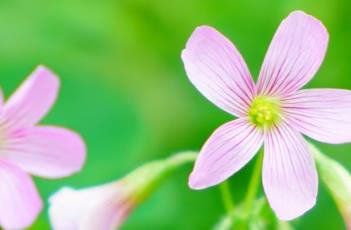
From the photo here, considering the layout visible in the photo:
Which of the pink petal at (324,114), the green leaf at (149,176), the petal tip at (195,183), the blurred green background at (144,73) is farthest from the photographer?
the blurred green background at (144,73)

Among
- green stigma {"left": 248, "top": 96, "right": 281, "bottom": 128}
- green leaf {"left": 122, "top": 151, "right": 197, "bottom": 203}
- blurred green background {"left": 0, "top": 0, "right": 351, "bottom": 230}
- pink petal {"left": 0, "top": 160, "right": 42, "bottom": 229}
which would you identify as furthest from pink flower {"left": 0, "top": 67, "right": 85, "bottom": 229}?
blurred green background {"left": 0, "top": 0, "right": 351, "bottom": 230}

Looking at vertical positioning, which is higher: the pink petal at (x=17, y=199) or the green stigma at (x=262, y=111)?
the green stigma at (x=262, y=111)

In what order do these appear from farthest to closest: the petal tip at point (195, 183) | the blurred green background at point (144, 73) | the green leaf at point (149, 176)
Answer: the blurred green background at point (144, 73), the green leaf at point (149, 176), the petal tip at point (195, 183)

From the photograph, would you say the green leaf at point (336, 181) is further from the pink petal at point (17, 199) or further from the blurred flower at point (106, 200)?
the pink petal at point (17, 199)

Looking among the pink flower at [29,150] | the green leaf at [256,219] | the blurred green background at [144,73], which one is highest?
the pink flower at [29,150]

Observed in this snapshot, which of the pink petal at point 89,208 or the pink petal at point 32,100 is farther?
the pink petal at point 89,208

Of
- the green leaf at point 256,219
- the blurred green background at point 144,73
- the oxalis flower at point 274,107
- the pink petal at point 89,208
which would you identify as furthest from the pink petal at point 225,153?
the blurred green background at point 144,73

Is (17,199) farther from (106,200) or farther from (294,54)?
(294,54)

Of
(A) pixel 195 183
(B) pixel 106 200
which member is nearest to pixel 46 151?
(B) pixel 106 200
